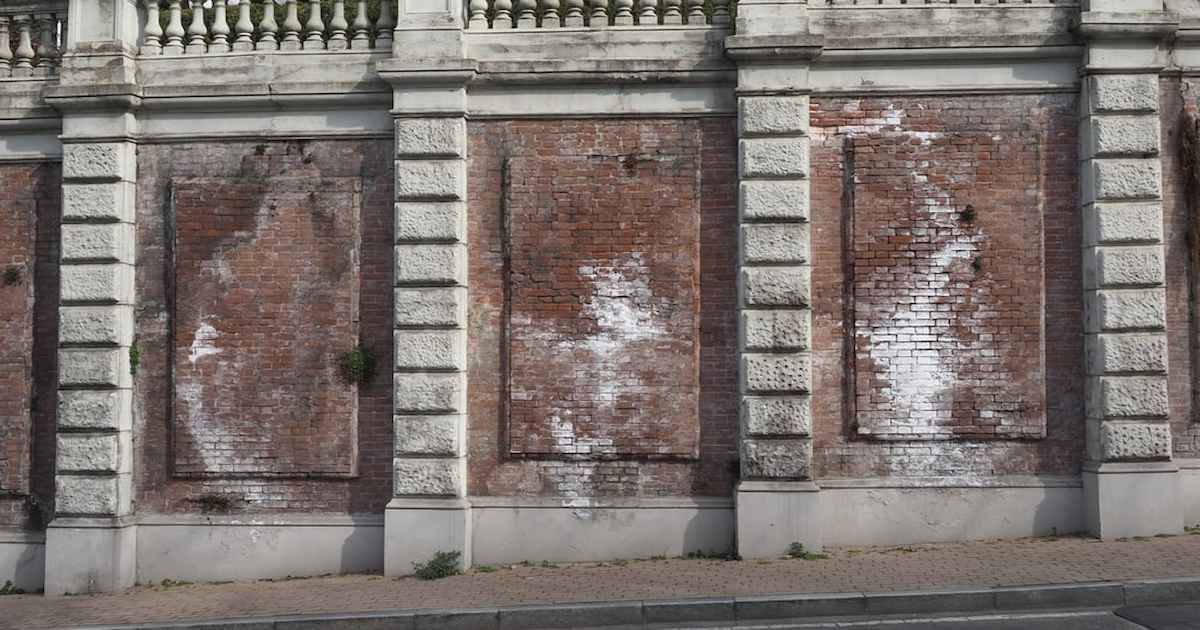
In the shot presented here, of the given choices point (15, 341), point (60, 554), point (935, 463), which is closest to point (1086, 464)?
point (935, 463)

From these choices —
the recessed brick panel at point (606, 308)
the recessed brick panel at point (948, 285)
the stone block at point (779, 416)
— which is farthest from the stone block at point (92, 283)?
the recessed brick panel at point (948, 285)

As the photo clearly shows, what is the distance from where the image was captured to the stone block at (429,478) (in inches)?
404

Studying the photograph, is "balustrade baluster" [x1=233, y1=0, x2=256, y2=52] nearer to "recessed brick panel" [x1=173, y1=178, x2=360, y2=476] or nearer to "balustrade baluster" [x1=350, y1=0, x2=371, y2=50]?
"balustrade baluster" [x1=350, y1=0, x2=371, y2=50]

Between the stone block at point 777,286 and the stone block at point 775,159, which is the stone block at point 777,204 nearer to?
the stone block at point 775,159

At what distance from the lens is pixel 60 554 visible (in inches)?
411

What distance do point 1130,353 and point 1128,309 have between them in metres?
0.44

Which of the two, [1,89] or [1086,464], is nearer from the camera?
[1086,464]

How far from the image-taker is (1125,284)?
33.3 ft

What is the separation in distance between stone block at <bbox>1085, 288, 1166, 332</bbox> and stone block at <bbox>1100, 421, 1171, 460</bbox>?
97cm

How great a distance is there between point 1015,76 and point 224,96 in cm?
828

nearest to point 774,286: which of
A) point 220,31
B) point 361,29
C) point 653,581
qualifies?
point 653,581

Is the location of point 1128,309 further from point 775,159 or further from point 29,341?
point 29,341

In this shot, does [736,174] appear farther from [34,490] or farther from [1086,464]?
[34,490]

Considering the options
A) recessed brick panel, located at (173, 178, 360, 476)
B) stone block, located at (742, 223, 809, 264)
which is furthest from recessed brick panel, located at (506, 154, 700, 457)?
recessed brick panel, located at (173, 178, 360, 476)
